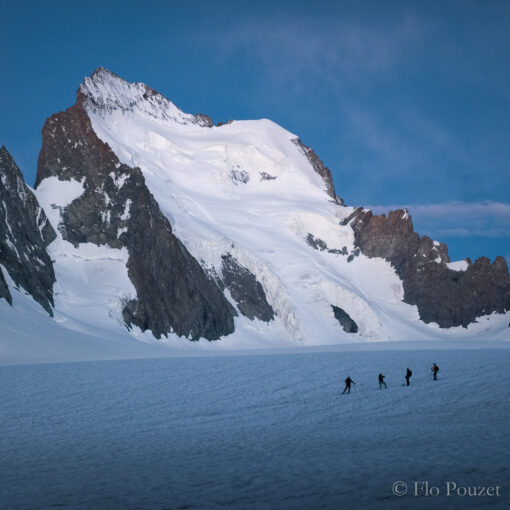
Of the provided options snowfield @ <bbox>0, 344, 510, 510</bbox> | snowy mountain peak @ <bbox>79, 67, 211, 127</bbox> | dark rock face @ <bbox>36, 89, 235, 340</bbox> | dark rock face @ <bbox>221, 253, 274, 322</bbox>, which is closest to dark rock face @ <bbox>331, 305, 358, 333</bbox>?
dark rock face @ <bbox>221, 253, 274, 322</bbox>

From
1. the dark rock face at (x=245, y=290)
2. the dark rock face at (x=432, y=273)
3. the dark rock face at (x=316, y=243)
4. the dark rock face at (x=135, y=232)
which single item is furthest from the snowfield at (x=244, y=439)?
the dark rock face at (x=432, y=273)

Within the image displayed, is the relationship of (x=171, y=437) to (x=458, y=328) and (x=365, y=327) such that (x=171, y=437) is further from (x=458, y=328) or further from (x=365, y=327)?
(x=458, y=328)

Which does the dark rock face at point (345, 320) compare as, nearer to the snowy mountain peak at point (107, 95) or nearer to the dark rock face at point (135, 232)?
the dark rock face at point (135, 232)

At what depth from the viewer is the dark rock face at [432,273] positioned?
507 feet

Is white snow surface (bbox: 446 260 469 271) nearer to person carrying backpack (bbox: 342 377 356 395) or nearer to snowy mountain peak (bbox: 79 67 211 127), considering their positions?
snowy mountain peak (bbox: 79 67 211 127)

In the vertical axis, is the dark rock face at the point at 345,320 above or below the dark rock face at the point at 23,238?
below

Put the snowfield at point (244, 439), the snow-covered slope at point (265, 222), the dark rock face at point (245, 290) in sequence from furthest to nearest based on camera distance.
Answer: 1. the snow-covered slope at point (265, 222)
2. the dark rock face at point (245, 290)
3. the snowfield at point (244, 439)

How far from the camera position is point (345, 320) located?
406 ft

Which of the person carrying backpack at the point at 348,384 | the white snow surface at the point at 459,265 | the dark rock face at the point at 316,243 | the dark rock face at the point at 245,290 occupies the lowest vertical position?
the person carrying backpack at the point at 348,384

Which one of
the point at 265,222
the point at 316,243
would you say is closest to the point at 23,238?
the point at 265,222

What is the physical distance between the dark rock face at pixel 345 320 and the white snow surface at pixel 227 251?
5.27 feet

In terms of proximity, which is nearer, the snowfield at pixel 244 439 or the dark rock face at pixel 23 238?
the snowfield at pixel 244 439

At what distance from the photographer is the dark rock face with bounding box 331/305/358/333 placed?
122325 mm

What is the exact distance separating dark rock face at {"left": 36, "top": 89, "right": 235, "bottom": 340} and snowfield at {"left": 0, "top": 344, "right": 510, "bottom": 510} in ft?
156
